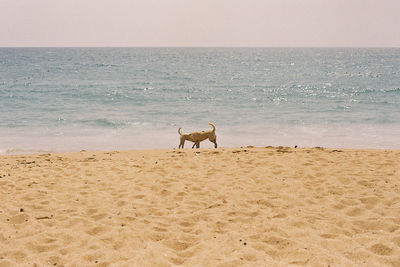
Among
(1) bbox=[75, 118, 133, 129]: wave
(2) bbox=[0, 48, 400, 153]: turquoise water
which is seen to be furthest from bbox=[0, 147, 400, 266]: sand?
(1) bbox=[75, 118, 133, 129]: wave

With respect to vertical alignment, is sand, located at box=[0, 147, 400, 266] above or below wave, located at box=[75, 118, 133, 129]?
above

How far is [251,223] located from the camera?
480 centimetres

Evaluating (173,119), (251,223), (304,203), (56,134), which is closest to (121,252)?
(251,223)

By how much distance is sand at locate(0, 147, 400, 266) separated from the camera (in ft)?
13.0

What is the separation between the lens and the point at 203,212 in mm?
5199

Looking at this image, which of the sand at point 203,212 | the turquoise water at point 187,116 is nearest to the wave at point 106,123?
the turquoise water at point 187,116

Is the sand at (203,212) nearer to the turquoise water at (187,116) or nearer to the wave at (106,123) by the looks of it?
the turquoise water at (187,116)

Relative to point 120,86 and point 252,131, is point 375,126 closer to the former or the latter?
point 252,131

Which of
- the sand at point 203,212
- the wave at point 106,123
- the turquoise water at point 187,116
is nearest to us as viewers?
the sand at point 203,212

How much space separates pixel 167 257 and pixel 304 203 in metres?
2.71

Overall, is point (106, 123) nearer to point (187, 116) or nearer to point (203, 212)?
point (187, 116)

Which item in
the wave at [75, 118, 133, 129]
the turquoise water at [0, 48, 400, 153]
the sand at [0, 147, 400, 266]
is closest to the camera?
the sand at [0, 147, 400, 266]

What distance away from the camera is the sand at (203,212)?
13.0 ft

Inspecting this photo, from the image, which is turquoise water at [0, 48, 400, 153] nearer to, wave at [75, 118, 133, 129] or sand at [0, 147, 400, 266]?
wave at [75, 118, 133, 129]
